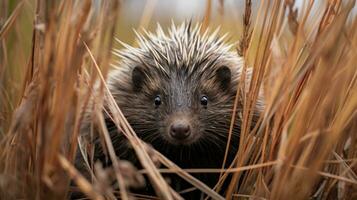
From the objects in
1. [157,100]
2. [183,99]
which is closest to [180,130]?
[183,99]

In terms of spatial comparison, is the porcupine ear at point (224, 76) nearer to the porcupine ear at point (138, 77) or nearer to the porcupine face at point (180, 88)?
the porcupine face at point (180, 88)

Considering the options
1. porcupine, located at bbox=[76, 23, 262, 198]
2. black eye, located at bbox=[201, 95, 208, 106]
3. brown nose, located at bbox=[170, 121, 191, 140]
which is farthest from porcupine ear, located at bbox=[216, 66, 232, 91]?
brown nose, located at bbox=[170, 121, 191, 140]

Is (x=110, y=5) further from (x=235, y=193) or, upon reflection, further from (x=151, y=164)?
(x=235, y=193)

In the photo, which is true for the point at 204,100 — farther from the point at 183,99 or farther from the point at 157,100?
the point at 157,100

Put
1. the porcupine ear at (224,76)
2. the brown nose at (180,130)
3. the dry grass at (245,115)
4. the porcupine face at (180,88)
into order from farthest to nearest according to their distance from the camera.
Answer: the porcupine ear at (224,76) < the porcupine face at (180,88) < the brown nose at (180,130) < the dry grass at (245,115)

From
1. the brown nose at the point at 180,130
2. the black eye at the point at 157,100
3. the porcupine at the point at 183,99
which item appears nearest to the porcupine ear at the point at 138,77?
the porcupine at the point at 183,99

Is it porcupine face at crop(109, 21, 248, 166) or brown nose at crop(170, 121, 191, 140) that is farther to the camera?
porcupine face at crop(109, 21, 248, 166)

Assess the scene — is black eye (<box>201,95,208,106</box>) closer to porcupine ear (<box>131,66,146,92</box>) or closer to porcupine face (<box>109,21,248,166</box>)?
porcupine face (<box>109,21,248,166</box>)
